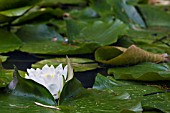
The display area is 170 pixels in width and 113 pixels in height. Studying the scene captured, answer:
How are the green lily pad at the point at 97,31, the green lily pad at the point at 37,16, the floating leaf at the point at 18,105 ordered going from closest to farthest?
the floating leaf at the point at 18,105 < the green lily pad at the point at 97,31 < the green lily pad at the point at 37,16

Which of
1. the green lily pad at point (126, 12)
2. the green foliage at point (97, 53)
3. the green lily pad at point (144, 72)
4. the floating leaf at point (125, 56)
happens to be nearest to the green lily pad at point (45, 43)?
the green foliage at point (97, 53)

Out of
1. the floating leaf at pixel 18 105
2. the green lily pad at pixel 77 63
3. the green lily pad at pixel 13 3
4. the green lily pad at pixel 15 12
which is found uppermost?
the green lily pad at pixel 13 3

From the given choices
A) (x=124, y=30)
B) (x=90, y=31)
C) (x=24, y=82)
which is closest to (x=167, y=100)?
(x=24, y=82)

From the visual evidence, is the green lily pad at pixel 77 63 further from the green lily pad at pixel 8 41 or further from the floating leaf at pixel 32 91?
the floating leaf at pixel 32 91

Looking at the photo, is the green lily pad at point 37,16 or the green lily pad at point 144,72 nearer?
the green lily pad at point 144,72

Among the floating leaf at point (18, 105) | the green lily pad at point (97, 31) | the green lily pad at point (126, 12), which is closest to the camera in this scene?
the floating leaf at point (18, 105)

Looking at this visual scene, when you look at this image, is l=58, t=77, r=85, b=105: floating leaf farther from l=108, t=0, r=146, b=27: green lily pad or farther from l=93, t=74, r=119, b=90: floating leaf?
l=108, t=0, r=146, b=27: green lily pad

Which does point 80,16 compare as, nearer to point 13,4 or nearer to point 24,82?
point 13,4
